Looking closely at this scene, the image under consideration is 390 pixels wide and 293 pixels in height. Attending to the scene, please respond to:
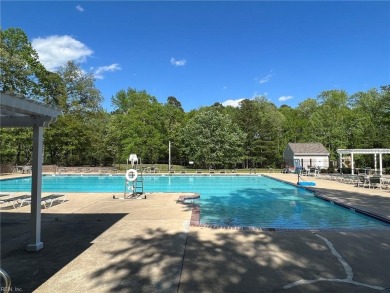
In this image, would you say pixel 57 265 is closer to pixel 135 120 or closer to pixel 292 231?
pixel 292 231

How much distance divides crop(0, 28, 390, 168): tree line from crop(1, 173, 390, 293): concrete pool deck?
27.8 m

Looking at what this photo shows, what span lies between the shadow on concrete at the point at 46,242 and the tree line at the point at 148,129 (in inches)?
1010

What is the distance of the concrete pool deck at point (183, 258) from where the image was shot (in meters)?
3.95

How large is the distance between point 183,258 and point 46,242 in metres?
2.86

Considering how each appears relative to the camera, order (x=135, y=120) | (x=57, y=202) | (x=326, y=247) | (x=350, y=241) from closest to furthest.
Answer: (x=326, y=247) < (x=350, y=241) < (x=57, y=202) < (x=135, y=120)

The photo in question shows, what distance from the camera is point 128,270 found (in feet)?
14.5

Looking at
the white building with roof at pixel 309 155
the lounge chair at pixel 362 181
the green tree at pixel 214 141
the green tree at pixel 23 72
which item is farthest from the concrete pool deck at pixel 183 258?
the white building with roof at pixel 309 155

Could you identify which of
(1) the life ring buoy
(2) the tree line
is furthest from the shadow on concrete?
(2) the tree line

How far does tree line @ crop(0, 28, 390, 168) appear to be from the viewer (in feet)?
109

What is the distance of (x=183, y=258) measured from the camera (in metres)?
5.00

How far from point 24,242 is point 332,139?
3982cm

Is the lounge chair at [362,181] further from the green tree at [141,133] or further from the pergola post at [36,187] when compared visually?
the green tree at [141,133]

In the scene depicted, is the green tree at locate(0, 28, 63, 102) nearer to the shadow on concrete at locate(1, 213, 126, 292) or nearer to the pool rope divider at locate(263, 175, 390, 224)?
the shadow on concrete at locate(1, 213, 126, 292)

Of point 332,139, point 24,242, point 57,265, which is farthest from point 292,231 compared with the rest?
point 332,139
